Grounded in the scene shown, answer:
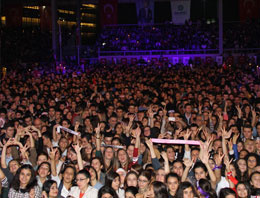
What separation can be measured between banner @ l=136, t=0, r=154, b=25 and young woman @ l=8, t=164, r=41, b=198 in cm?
2870

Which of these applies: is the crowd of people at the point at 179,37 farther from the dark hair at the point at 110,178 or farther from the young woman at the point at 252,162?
the dark hair at the point at 110,178

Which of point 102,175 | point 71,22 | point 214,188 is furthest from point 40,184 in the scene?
point 71,22

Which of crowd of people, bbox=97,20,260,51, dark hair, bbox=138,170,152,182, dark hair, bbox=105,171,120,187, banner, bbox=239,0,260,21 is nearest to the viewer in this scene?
dark hair, bbox=138,170,152,182

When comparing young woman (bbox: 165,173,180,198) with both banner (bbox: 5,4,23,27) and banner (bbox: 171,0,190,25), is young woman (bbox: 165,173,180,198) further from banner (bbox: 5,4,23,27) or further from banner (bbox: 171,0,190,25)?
banner (bbox: 171,0,190,25)

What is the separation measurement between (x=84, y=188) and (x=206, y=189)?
167cm

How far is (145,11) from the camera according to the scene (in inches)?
1379

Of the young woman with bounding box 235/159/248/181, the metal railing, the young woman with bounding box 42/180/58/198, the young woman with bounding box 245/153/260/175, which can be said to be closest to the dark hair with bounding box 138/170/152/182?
the young woman with bounding box 42/180/58/198

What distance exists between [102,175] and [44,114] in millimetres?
4377

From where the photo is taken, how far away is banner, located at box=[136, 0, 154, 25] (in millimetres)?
34562

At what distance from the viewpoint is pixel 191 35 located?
3656 centimetres

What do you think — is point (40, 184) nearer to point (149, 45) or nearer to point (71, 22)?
point (149, 45)

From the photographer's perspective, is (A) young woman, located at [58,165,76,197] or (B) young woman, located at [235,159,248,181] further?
(B) young woman, located at [235,159,248,181]

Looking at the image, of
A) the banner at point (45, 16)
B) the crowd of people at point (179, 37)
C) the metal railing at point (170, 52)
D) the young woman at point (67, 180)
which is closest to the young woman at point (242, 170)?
the young woman at point (67, 180)

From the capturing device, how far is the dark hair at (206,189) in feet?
21.2
